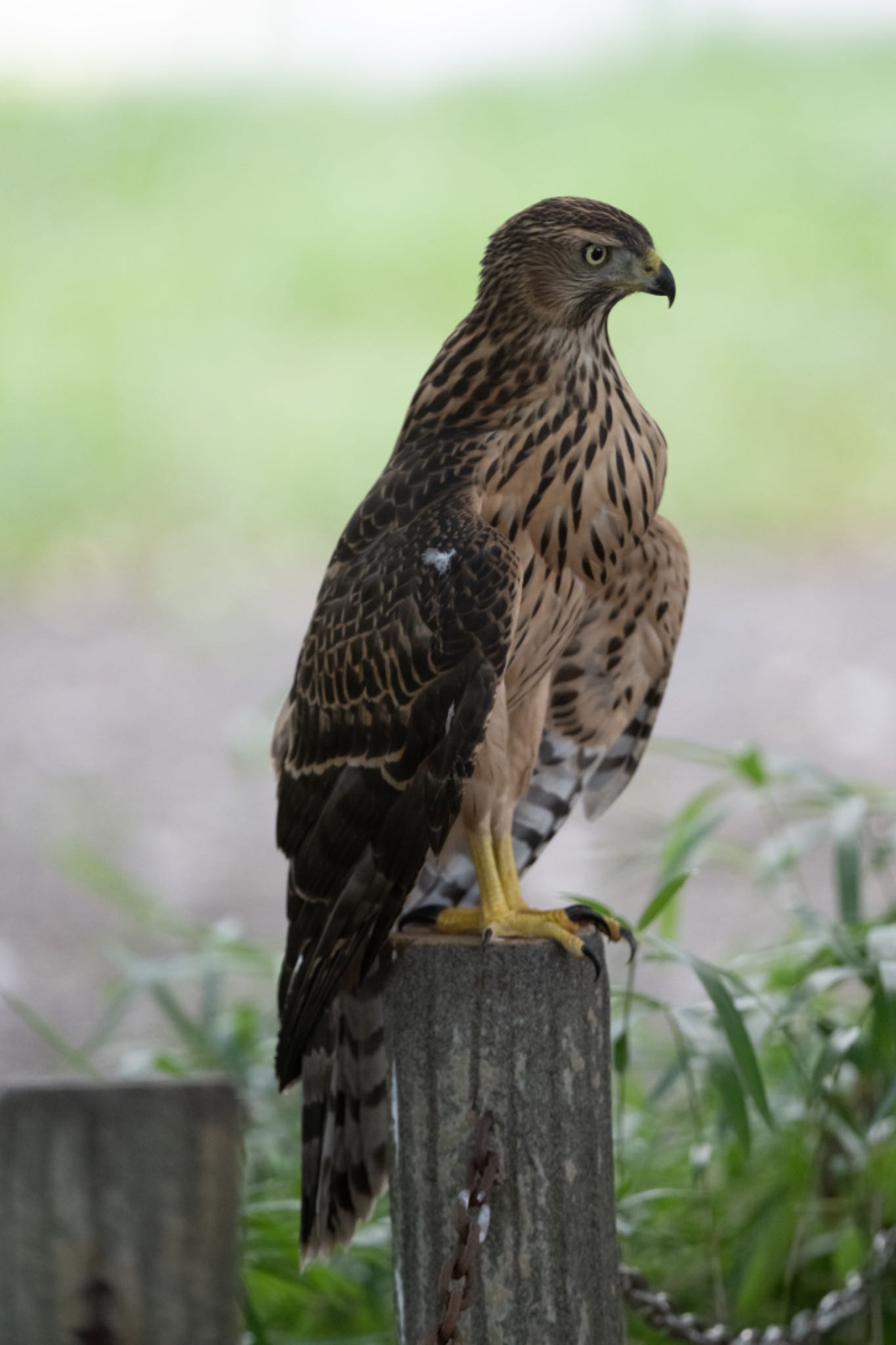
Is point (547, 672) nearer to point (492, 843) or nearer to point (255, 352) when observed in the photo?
point (492, 843)

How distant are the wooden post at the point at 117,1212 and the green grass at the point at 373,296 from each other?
670cm

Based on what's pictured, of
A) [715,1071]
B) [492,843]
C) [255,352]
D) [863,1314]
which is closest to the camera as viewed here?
[492,843]

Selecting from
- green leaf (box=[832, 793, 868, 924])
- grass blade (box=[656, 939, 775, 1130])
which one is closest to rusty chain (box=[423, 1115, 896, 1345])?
grass blade (box=[656, 939, 775, 1130])

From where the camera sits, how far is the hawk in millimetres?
2145

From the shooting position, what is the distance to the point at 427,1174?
1914 millimetres

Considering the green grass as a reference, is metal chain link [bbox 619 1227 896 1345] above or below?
below

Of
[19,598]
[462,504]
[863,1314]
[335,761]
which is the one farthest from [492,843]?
[19,598]

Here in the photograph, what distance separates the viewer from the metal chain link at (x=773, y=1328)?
83.4 inches

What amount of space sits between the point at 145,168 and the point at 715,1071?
372 inches

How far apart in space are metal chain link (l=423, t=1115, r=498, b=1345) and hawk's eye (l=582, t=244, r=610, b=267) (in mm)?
1079

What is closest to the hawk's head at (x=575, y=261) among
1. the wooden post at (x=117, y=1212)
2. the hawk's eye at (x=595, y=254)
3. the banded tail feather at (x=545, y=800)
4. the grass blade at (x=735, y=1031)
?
the hawk's eye at (x=595, y=254)

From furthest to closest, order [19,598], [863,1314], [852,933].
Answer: [19,598] → [852,933] → [863,1314]

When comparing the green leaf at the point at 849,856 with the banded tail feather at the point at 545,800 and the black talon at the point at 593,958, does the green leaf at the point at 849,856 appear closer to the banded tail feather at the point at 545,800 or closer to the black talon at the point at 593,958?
the banded tail feather at the point at 545,800

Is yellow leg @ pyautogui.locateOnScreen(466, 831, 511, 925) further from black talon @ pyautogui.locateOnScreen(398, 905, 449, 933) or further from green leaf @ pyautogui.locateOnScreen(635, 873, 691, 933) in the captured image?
green leaf @ pyautogui.locateOnScreen(635, 873, 691, 933)
